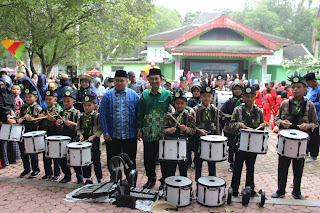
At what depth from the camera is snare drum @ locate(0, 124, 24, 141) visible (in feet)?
19.4

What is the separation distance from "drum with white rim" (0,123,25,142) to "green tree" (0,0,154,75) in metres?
7.14

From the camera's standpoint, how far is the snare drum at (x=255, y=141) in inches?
187

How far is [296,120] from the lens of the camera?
207 inches

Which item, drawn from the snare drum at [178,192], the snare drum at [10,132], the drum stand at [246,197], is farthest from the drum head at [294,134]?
the snare drum at [10,132]

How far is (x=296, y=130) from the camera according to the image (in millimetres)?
5031

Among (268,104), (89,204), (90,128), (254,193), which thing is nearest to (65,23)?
(268,104)

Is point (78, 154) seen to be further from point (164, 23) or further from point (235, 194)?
point (164, 23)

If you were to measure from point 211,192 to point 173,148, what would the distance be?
98 centimetres

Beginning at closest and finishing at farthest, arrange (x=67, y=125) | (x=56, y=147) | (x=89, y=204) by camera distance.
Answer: (x=89, y=204) < (x=56, y=147) < (x=67, y=125)

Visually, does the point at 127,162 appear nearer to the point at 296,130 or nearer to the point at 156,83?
the point at 156,83

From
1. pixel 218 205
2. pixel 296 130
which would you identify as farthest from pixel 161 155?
pixel 296 130

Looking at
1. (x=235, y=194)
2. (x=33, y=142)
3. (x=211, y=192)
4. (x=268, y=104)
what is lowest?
(x=235, y=194)

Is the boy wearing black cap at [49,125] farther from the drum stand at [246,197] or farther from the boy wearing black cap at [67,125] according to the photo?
the drum stand at [246,197]

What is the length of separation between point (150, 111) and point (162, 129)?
41cm
